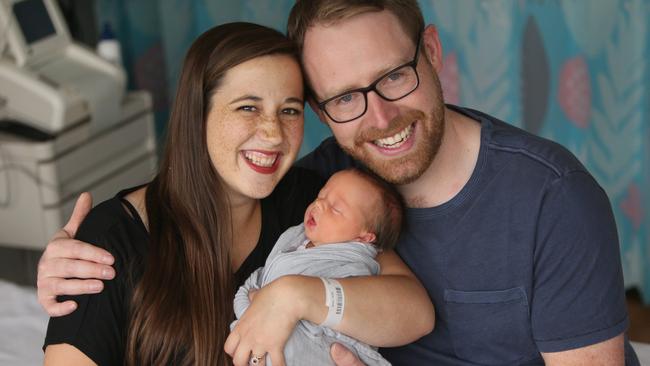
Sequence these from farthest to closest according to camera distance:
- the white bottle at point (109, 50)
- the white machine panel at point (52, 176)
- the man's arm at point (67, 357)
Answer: the white bottle at point (109, 50) → the white machine panel at point (52, 176) → the man's arm at point (67, 357)

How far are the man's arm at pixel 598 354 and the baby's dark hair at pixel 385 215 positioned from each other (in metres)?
0.40

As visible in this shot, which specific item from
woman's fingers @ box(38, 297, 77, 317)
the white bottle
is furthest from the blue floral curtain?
woman's fingers @ box(38, 297, 77, 317)

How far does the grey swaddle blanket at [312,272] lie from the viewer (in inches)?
64.1

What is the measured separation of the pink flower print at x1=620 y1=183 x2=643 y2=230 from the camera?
11.1 feet

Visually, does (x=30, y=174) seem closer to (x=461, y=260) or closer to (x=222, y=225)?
(x=222, y=225)

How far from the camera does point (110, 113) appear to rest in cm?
320

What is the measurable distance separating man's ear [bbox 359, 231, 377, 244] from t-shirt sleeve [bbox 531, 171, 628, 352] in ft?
1.07

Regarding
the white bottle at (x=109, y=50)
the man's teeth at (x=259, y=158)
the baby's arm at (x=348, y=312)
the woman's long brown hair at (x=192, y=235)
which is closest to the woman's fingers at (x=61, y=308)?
the woman's long brown hair at (x=192, y=235)

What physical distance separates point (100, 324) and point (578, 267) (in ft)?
2.85

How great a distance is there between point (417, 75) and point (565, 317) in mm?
540

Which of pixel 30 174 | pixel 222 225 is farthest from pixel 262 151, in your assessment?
pixel 30 174

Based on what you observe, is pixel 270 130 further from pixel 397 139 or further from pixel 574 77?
pixel 574 77

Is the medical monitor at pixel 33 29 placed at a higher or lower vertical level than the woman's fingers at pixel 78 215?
lower

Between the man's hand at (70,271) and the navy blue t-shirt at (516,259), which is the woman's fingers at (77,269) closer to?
the man's hand at (70,271)
